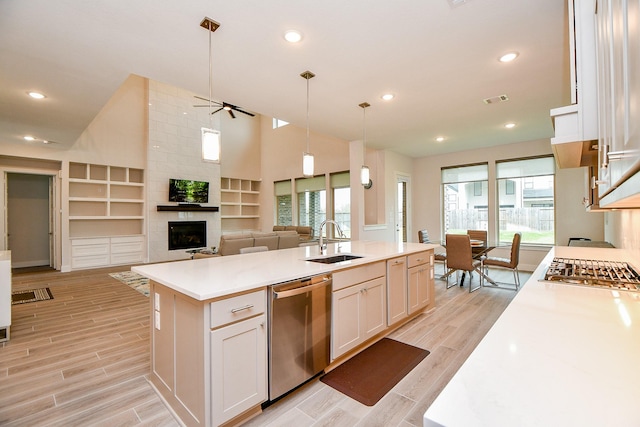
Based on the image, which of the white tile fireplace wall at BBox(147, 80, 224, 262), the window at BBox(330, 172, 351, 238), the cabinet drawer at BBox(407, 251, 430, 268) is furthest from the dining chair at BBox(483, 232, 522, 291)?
the white tile fireplace wall at BBox(147, 80, 224, 262)

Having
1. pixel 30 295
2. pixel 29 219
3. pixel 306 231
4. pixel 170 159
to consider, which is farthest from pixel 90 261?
pixel 306 231

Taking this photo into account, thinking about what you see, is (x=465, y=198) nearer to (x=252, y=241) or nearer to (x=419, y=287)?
(x=419, y=287)

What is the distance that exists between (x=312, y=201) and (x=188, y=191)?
136 inches

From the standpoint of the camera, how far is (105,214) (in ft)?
23.3

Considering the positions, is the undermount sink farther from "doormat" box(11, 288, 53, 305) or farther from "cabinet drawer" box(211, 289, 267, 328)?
"doormat" box(11, 288, 53, 305)

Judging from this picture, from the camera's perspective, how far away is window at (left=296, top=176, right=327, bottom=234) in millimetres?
8305

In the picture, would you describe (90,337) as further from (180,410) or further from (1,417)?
(180,410)

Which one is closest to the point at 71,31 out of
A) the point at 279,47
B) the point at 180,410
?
the point at 279,47

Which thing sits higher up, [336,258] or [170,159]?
[170,159]

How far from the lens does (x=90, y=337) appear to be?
118 inches

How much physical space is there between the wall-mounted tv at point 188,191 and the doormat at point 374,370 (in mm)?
6793

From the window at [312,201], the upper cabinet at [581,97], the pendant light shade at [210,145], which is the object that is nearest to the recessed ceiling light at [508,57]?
the upper cabinet at [581,97]

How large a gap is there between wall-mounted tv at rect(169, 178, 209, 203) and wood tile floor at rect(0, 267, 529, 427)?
3.95 meters

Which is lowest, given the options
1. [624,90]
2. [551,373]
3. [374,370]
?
[374,370]
